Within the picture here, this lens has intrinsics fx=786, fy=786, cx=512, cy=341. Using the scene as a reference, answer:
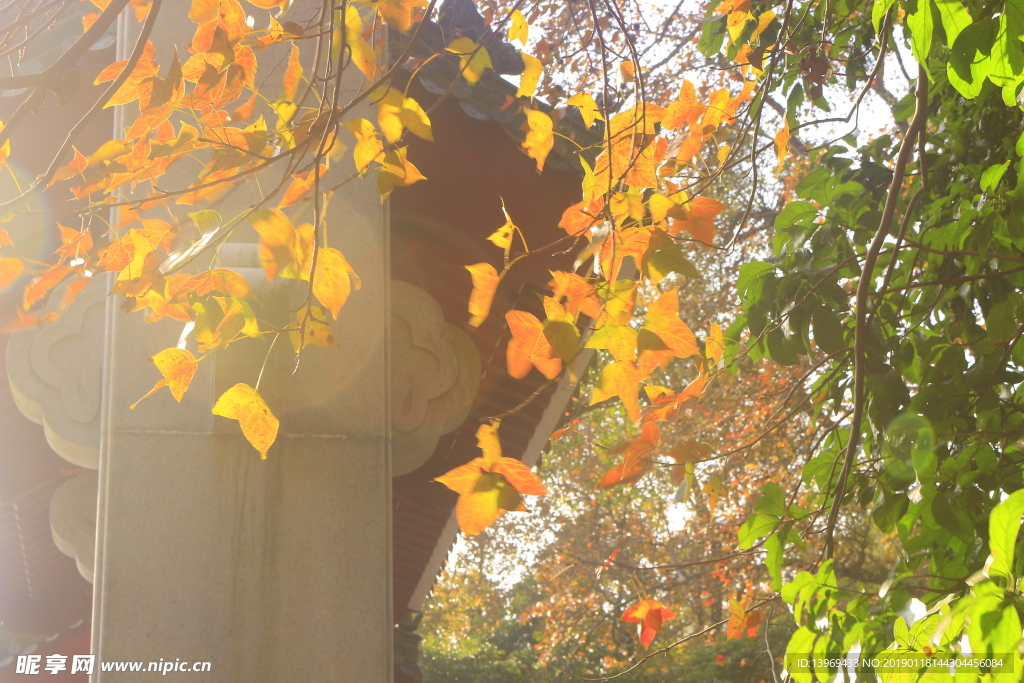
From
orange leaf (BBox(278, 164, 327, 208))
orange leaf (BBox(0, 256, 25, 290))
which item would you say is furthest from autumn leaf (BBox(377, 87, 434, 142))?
orange leaf (BBox(0, 256, 25, 290))

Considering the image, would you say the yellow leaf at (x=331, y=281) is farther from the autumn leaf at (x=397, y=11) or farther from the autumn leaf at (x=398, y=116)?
the autumn leaf at (x=397, y=11)

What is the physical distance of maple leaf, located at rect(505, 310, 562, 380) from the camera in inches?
55.9

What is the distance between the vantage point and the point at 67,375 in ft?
7.54

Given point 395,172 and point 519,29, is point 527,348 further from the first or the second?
point 519,29

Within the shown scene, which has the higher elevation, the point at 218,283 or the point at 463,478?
the point at 218,283

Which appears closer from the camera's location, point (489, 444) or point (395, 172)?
point (489, 444)

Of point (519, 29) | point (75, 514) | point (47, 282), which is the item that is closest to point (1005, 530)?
point (519, 29)

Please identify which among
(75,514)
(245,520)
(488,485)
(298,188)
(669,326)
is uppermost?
(298,188)

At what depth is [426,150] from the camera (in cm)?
252

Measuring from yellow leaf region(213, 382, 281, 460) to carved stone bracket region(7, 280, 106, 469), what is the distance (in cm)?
90

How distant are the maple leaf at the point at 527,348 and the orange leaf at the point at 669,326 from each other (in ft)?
0.59

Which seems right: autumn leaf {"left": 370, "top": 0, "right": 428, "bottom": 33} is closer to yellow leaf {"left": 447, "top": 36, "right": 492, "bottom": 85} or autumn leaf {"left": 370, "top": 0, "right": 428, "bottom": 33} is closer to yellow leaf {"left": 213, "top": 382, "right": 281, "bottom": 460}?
yellow leaf {"left": 447, "top": 36, "right": 492, "bottom": 85}

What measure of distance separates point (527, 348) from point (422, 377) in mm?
1080

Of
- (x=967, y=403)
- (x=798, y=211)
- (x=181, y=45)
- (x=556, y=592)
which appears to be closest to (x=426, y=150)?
(x=181, y=45)
